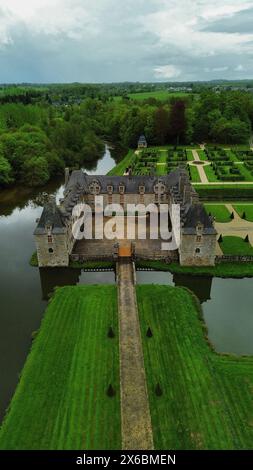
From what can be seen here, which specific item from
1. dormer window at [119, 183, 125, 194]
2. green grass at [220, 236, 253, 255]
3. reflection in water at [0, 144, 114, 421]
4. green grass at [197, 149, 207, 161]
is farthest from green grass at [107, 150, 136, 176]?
green grass at [220, 236, 253, 255]

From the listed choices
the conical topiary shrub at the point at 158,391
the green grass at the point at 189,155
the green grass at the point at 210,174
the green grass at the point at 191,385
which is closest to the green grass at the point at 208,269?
the green grass at the point at 191,385

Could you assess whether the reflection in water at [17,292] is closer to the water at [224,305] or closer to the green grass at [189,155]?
the water at [224,305]

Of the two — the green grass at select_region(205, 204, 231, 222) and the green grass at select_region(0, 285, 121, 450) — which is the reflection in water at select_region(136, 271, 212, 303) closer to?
the green grass at select_region(0, 285, 121, 450)

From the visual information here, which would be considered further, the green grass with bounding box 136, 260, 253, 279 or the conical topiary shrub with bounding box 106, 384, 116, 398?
the green grass with bounding box 136, 260, 253, 279

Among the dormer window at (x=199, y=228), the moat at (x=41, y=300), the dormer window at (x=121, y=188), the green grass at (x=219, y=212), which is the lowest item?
the moat at (x=41, y=300)

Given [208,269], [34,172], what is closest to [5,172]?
[34,172]

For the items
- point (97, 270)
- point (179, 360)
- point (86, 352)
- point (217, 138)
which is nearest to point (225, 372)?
point (179, 360)
